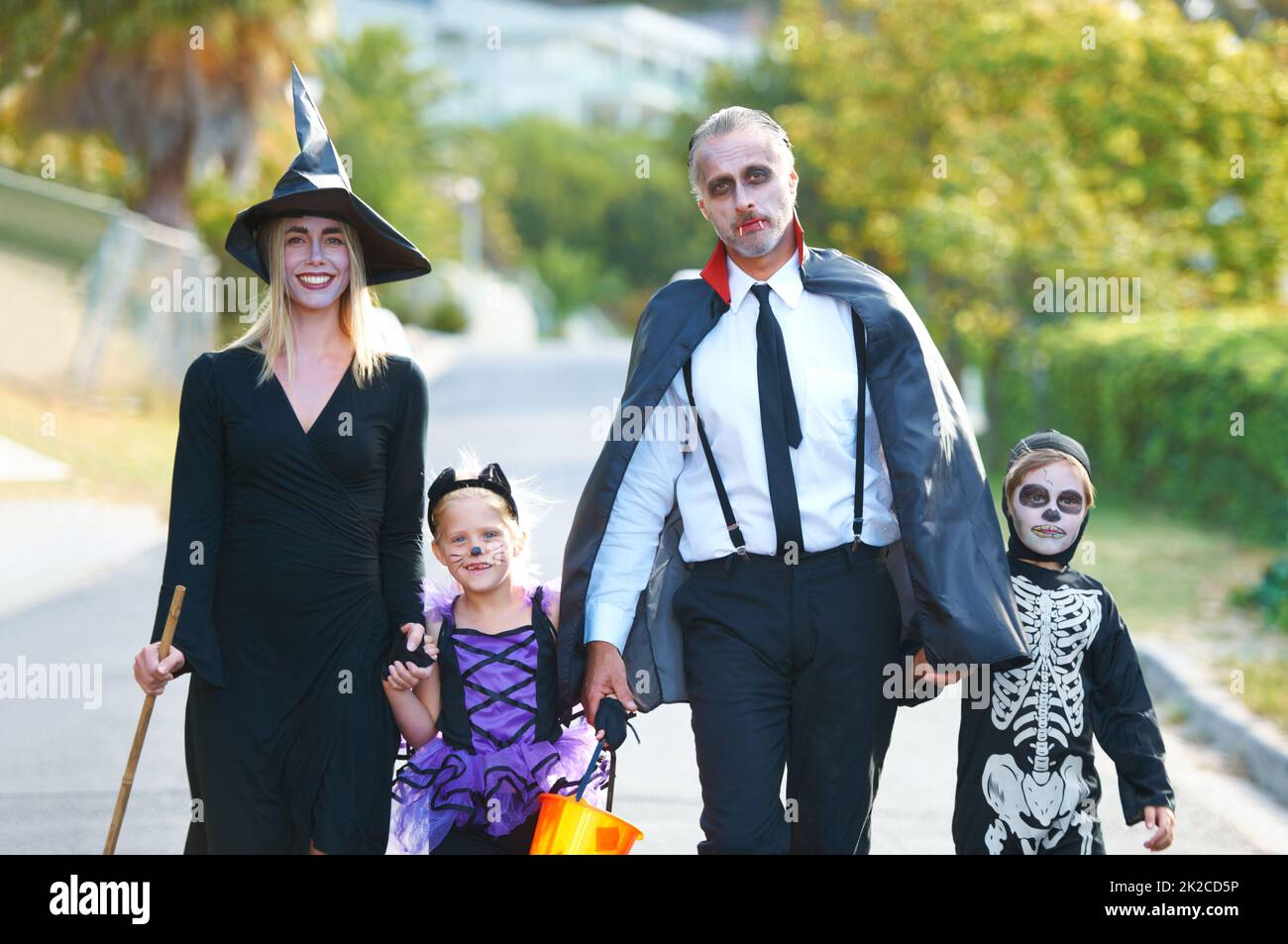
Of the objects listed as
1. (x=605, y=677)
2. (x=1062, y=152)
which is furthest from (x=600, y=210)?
(x=605, y=677)

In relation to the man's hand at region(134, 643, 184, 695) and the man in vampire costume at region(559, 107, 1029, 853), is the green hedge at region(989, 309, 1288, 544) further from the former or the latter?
the man's hand at region(134, 643, 184, 695)

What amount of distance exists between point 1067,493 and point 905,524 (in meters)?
0.65

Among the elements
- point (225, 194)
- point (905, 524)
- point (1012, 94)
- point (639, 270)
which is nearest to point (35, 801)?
point (905, 524)

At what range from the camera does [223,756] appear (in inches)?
150

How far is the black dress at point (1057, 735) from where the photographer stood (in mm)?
3967

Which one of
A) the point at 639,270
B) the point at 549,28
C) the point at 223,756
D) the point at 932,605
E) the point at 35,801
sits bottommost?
the point at 35,801

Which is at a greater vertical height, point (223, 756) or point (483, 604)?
point (483, 604)

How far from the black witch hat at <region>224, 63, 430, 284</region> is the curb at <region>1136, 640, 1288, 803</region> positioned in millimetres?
4225

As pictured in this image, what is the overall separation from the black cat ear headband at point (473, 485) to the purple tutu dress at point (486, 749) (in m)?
0.31

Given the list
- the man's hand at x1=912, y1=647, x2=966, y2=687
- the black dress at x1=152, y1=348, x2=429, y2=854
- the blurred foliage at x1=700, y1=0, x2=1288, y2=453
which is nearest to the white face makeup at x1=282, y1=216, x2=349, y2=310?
the black dress at x1=152, y1=348, x2=429, y2=854

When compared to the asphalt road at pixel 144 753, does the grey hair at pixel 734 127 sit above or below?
above

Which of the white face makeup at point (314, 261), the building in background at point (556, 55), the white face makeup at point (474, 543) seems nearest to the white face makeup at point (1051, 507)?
the white face makeup at point (474, 543)

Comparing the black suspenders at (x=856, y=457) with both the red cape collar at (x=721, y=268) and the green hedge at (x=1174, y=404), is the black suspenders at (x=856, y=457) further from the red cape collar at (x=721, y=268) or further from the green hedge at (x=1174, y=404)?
the green hedge at (x=1174, y=404)
